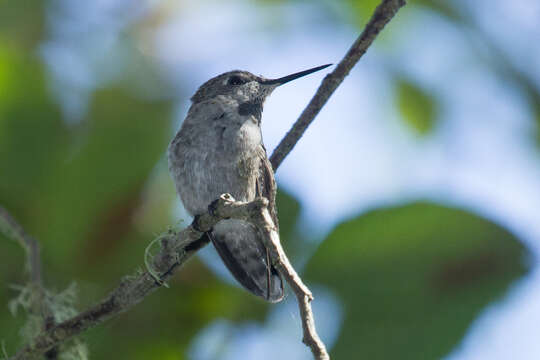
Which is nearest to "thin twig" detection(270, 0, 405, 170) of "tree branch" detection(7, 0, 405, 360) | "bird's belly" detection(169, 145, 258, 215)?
"tree branch" detection(7, 0, 405, 360)

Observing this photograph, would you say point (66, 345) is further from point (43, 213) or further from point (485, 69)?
point (485, 69)

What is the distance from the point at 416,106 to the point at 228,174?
1.80 m

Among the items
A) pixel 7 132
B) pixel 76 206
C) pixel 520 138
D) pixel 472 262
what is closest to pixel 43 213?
pixel 76 206

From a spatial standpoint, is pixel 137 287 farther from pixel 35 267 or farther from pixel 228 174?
pixel 228 174

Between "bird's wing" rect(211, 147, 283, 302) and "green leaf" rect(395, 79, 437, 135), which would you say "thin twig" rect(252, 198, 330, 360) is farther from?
"green leaf" rect(395, 79, 437, 135)

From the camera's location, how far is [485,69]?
4.38m

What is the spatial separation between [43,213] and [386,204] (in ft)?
4.64

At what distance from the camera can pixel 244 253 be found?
357 centimetres

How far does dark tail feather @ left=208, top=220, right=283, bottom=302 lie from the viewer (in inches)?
126

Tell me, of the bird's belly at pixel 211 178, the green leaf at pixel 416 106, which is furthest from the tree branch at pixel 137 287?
the green leaf at pixel 416 106

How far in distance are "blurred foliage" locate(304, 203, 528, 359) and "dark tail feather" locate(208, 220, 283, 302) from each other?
1.15 ft

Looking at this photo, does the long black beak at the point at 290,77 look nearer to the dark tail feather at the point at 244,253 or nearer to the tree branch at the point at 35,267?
the dark tail feather at the point at 244,253

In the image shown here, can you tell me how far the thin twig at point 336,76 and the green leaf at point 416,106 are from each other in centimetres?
185

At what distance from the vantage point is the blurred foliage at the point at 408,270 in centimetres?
285
